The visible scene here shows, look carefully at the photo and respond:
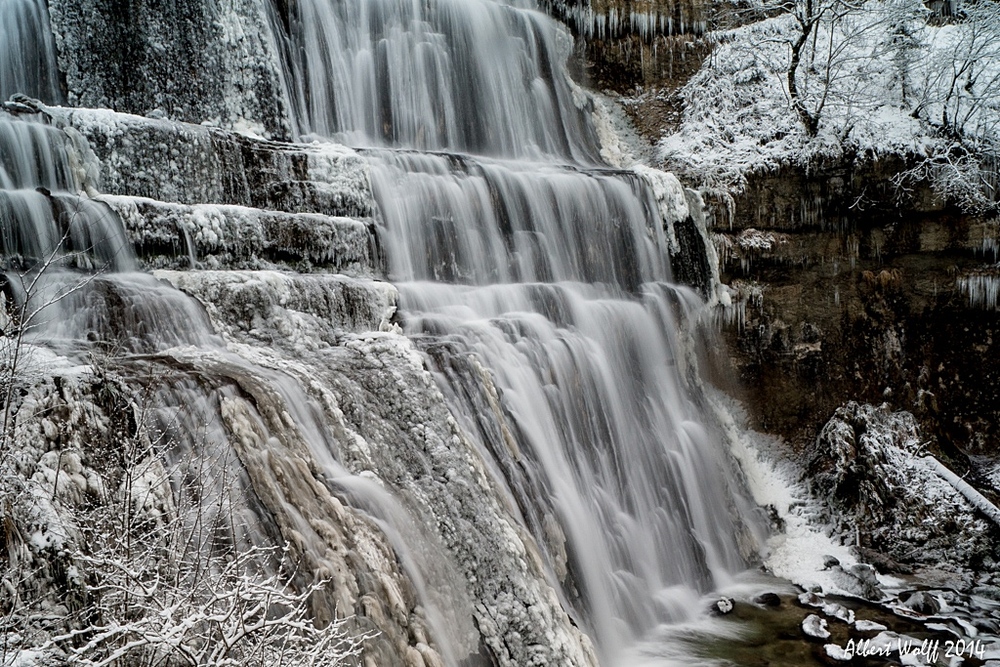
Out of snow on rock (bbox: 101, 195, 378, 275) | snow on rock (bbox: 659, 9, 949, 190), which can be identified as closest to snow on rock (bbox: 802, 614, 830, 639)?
snow on rock (bbox: 101, 195, 378, 275)

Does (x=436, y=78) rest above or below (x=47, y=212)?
above

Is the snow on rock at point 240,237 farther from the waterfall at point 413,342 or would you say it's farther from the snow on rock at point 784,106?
the snow on rock at point 784,106

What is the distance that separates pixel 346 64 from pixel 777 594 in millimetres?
9407

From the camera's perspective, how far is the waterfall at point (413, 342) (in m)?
4.73

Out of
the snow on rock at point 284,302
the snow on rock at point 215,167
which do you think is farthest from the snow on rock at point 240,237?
the snow on rock at point 284,302

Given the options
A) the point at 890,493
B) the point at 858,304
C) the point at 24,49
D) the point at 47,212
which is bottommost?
the point at 890,493

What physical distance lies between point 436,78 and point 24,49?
5.69 metres

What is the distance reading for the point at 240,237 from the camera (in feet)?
25.4

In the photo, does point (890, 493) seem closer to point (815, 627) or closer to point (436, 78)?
point (815, 627)

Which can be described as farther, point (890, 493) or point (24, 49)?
point (24, 49)

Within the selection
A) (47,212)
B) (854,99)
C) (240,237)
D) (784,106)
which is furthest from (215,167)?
(854,99)

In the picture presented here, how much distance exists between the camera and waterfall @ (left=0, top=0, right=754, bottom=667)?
4.73 meters

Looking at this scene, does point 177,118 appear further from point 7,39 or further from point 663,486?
point 663,486

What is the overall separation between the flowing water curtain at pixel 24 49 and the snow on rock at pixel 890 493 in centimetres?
1093
